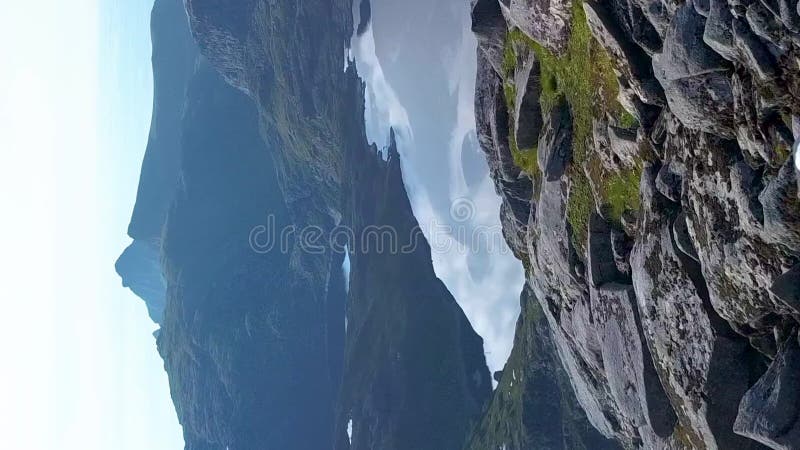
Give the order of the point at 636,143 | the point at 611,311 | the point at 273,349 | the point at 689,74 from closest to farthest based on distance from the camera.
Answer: the point at 689,74
the point at 636,143
the point at 611,311
the point at 273,349

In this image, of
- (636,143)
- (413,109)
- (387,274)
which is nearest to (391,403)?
(387,274)

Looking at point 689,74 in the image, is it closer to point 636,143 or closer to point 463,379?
point 636,143

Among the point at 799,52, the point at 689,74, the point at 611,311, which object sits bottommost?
the point at 611,311

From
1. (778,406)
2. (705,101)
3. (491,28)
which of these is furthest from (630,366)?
(491,28)

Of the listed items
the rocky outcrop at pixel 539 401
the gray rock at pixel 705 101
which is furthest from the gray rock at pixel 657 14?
the rocky outcrop at pixel 539 401

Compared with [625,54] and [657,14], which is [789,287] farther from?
[625,54]

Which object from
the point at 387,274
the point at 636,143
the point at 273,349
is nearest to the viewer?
the point at 636,143

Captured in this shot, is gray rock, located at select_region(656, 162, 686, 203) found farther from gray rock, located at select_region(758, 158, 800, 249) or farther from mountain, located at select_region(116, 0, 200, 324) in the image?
mountain, located at select_region(116, 0, 200, 324)
